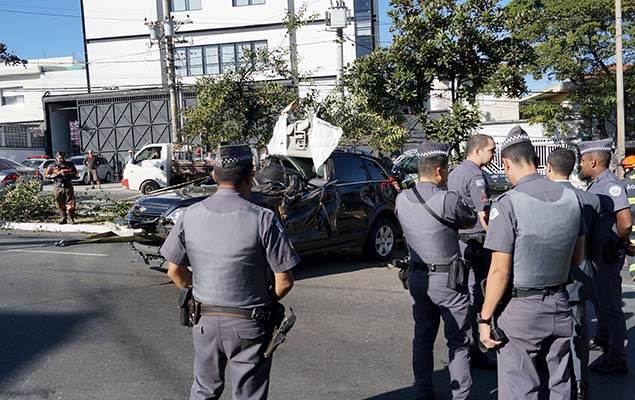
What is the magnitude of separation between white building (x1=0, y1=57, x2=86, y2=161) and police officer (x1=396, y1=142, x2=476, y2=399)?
4262 cm

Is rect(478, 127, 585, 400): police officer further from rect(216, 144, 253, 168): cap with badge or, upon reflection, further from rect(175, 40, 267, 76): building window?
rect(175, 40, 267, 76): building window

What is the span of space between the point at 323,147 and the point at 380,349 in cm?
424

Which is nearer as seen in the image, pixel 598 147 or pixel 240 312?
pixel 240 312

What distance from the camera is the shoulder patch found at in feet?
15.8

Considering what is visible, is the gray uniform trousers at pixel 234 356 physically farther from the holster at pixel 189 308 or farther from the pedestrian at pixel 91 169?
the pedestrian at pixel 91 169

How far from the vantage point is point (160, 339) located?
6004 millimetres

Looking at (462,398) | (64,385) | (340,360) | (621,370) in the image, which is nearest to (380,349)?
(340,360)

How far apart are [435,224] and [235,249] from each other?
170cm

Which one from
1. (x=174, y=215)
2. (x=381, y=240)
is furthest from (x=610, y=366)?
(x=174, y=215)

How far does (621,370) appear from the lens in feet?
16.6

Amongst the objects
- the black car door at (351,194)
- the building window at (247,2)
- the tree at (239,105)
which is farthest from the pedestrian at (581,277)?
the building window at (247,2)

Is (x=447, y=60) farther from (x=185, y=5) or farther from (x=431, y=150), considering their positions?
(x=185, y=5)

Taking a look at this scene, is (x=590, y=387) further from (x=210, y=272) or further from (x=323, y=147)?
(x=323, y=147)

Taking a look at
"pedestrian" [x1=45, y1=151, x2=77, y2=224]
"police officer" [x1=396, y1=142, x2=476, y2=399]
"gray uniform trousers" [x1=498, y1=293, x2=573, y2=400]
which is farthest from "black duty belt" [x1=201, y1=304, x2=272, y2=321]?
"pedestrian" [x1=45, y1=151, x2=77, y2=224]
